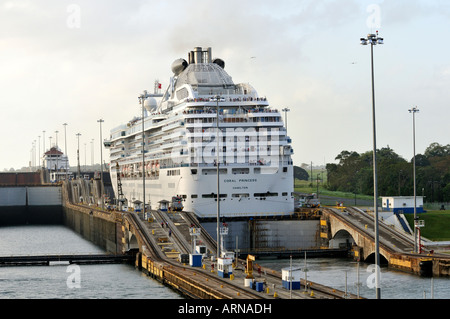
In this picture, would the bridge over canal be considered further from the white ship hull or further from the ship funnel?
the ship funnel

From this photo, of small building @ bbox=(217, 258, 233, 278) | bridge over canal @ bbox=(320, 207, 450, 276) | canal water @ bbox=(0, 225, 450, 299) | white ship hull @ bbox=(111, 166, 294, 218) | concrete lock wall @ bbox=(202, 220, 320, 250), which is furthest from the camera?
white ship hull @ bbox=(111, 166, 294, 218)

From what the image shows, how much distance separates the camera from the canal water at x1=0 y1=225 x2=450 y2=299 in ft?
195

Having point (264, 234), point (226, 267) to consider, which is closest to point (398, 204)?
point (264, 234)

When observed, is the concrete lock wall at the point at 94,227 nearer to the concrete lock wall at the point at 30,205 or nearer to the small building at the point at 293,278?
the concrete lock wall at the point at 30,205

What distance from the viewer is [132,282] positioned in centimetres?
6694

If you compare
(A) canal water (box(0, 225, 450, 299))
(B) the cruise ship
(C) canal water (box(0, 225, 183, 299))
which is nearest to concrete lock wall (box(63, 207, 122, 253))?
(B) the cruise ship

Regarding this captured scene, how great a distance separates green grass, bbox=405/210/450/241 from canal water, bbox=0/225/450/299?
15.1 metres

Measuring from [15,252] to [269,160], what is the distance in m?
38.3

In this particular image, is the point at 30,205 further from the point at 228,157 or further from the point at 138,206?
the point at 228,157

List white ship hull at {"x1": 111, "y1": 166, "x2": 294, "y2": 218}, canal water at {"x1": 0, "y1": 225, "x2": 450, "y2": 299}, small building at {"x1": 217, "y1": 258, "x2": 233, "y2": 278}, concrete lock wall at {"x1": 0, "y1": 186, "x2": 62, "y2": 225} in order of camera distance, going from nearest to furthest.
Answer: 1. small building at {"x1": 217, "y1": 258, "x2": 233, "y2": 278}
2. canal water at {"x1": 0, "y1": 225, "x2": 450, "y2": 299}
3. white ship hull at {"x1": 111, "y1": 166, "x2": 294, "y2": 218}
4. concrete lock wall at {"x1": 0, "y1": 186, "x2": 62, "y2": 225}

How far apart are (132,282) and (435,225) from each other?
148 ft

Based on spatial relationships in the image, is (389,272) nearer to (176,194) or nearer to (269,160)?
(269,160)

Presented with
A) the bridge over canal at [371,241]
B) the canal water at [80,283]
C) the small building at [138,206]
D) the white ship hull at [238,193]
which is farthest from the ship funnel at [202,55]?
the canal water at [80,283]
